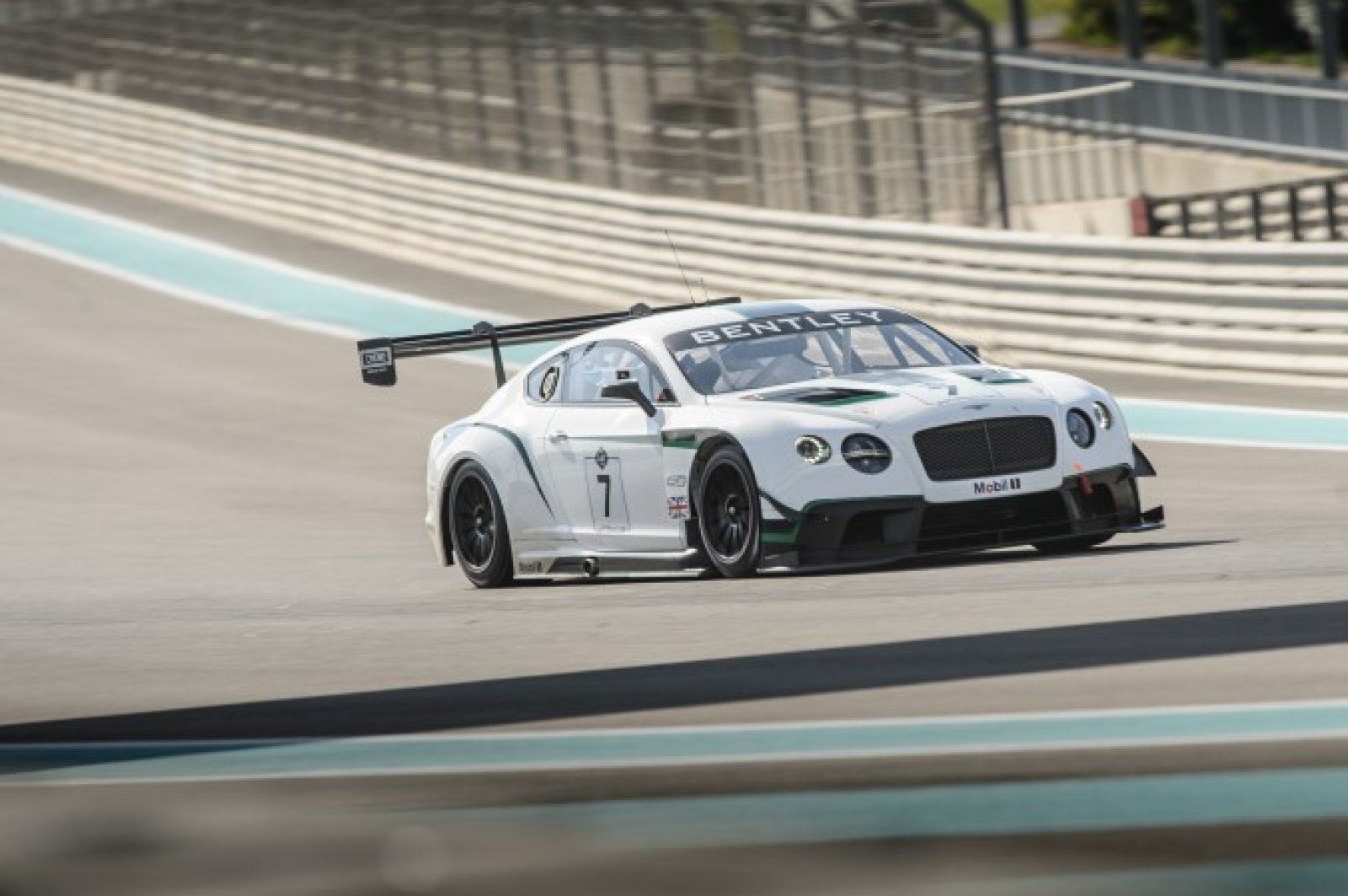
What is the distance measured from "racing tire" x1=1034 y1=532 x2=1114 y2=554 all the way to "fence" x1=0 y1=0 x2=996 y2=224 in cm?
1319

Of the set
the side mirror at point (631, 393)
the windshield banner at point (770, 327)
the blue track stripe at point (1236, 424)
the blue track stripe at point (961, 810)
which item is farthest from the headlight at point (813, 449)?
the blue track stripe at point (1236, 424)

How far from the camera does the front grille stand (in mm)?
10766

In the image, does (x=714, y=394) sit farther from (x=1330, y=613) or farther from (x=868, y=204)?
(x=868, y=204)

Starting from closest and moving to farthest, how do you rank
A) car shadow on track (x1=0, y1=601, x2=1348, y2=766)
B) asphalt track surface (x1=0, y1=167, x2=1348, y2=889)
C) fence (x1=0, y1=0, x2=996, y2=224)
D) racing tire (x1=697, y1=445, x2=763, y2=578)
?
1. asphalt track surface (x1=0, y1=167, x2=1348, y2=889)
2. car shadow on track (x1=0, y1=601, x2=1348, y2=766)
3. racing tire (x1=697, y1=445, x2=763, y2=578)
4. fence (x1=0, y1=0, x2=996, y2=224)

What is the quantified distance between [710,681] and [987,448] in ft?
10.6

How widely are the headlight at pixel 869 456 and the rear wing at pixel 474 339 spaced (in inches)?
84.4

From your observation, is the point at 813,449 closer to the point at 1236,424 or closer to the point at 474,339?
the point at 474,339

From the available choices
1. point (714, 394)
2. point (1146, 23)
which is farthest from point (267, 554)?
point (1146, 23)

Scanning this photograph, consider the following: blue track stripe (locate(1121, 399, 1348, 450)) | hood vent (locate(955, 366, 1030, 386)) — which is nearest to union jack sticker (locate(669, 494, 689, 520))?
hood vent (locate(955, 366, 1030, 386))

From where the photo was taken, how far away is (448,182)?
30.2 metres

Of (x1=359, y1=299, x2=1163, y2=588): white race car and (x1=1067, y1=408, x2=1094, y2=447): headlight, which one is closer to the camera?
(x1=359, y1=299, x2=1163, y2=588): white race car

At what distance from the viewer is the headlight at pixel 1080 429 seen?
36.4 feet

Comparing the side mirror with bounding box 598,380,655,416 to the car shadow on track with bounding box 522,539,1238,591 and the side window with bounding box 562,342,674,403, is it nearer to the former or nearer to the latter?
the side window with bounding box 562,342,674,403

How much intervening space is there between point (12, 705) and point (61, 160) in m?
28.9
